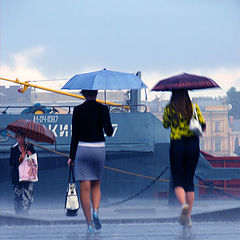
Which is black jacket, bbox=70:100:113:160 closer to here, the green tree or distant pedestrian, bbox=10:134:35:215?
distant pedestrian, bbox=10:134:35:215

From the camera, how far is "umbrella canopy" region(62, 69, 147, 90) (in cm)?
488

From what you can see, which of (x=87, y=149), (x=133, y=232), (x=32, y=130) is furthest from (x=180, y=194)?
(x=32, y=130)

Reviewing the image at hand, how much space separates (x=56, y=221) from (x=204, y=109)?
8080 cm

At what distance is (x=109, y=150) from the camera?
10688mm

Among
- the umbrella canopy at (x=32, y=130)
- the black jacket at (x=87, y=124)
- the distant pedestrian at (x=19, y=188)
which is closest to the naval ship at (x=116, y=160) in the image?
the distant pedestrian at (x=19, y=188)

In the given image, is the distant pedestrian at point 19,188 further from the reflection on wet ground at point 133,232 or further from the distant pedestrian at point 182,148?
the distant pedestrian at point 182,148

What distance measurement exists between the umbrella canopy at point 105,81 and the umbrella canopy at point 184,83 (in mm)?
455

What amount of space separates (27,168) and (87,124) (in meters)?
3.03

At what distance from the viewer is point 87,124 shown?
4.39m

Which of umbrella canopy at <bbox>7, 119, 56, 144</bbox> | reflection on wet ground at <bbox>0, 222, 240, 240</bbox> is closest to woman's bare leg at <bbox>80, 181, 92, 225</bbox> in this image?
reflection on wet ground at <bbox>0, 222, 240, 240</bbox>

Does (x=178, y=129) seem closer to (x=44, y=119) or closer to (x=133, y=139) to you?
(x=133, y=139)

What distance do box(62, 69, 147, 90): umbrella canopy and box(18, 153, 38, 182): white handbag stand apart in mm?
2307

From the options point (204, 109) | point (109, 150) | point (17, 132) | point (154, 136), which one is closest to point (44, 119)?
point (109, 150)

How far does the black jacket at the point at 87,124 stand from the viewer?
14.3 ft
